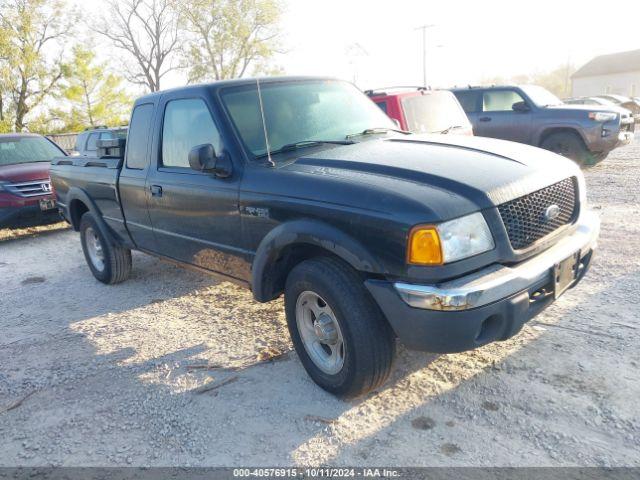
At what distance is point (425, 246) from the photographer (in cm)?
252

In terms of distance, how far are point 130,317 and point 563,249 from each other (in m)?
3.63

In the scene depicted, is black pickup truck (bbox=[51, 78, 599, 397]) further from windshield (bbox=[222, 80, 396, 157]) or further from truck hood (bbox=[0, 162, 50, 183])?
truck hood (bbox=[0, 162, 50, 183])

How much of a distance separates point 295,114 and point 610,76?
73605 millimetres

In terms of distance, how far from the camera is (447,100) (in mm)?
8195

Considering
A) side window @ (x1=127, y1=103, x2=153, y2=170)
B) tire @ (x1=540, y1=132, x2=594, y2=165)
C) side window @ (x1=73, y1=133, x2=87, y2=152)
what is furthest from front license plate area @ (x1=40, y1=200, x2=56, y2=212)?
tire @ (x1=540, y1=132, x2=594, y2=165)

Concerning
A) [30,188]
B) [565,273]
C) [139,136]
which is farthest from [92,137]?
→ [565,273]

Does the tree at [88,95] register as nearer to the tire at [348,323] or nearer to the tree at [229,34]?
the tree at [229,34]

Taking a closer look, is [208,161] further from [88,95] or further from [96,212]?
[88,95]

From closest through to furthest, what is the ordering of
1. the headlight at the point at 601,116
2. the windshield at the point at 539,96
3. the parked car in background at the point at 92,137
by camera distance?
the headlight at the point at 601,116 < the windshield at the point at 539,96 < the parked car in background at the point at 92,137

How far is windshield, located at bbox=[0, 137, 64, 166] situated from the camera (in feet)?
29.9

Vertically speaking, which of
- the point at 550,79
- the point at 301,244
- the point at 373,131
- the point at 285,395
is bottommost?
the point at 285,395

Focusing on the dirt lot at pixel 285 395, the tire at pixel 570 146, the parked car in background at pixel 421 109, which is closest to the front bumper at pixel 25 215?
the dirt lot at pixel 285 395

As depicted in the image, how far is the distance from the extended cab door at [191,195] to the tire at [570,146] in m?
8.67

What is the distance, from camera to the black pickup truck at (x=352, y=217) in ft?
8.41
